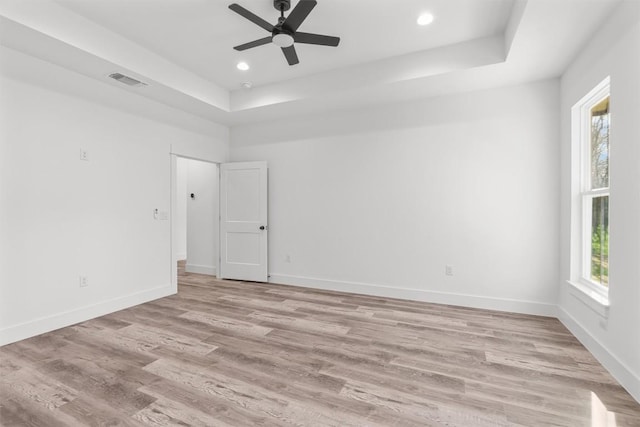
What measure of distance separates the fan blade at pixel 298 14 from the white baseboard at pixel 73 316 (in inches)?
143

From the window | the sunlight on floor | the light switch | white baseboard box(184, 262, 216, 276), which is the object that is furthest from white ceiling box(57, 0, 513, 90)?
white baseboard box(184, 262, 216, 276)

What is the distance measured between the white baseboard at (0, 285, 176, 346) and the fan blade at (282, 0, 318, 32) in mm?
3633

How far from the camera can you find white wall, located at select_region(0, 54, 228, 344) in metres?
2.87

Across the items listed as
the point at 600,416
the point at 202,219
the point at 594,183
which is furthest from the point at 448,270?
the point at 202,219

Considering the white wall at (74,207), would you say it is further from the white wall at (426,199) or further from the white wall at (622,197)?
the white wall at (622,197)

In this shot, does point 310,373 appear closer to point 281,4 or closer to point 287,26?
point 287,26

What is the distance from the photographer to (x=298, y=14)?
7.88 feet

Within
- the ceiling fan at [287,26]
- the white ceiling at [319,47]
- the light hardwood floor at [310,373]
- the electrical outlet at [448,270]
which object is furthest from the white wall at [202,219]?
the electrical outlet at [448,270]

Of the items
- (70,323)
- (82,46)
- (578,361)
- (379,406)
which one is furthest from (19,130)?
(578,361)

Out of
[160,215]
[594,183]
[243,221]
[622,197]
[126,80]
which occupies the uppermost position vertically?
[126,80]

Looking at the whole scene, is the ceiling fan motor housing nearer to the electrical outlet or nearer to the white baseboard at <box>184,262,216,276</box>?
the electrical outlet

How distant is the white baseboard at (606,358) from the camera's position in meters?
1.98

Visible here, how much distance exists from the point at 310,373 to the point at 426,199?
107 inches

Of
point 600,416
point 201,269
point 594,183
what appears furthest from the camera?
point 201,269
